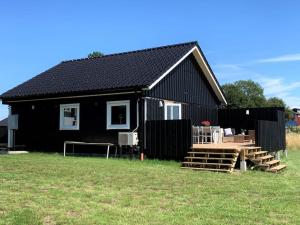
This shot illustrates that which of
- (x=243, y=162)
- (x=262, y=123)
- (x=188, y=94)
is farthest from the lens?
(x=188, y=94)

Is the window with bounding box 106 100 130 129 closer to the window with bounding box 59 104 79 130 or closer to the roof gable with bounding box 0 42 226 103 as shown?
the roof gable with bounding box 0 42 226 103

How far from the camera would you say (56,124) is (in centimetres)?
2005

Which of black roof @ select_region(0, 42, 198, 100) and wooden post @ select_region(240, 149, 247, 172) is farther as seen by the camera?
black roof @ select_region(0, 42, 198, 100)

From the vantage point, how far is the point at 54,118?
20.1 metres

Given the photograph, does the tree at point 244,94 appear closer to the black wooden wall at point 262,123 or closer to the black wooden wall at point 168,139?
the black wooden wall at point 262,123

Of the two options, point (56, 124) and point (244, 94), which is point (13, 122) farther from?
point (244, 94)

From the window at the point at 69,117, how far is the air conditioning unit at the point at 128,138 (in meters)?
3.19

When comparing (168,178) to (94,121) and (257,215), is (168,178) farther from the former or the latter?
(94,121)

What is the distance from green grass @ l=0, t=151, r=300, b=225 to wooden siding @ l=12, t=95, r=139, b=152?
518cm

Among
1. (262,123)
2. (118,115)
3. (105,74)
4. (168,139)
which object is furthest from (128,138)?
(262,123)

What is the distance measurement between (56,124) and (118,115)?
3509 millimetres

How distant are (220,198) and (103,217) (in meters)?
2.87

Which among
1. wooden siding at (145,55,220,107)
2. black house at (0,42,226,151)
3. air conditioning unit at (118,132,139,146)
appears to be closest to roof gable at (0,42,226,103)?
black house at (0,42,226,151)

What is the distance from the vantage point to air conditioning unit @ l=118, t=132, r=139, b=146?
16891mm
